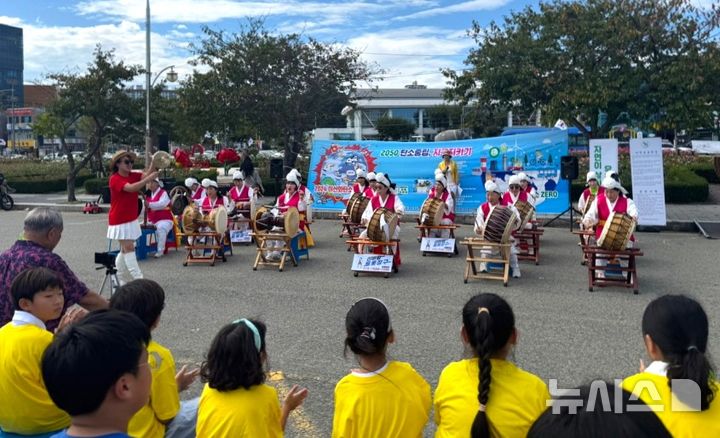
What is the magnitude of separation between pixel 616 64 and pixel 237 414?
1411cm

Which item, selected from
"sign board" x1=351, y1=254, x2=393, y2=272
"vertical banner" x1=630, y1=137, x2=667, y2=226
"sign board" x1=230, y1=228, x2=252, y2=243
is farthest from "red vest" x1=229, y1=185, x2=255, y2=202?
"vertical banner" x1=630, y1=137, x2=667, y2=226

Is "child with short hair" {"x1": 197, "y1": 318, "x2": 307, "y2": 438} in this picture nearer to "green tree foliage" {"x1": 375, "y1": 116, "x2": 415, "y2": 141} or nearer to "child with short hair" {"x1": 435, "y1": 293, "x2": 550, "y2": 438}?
"child with short hair" {"x1": 435, "y1": 293, "x2": 550, "y2": 438}

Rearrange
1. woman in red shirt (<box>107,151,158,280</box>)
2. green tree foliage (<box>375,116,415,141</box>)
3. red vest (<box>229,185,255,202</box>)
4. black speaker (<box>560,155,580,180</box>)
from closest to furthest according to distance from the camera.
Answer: woman in red shirt (<box>107,151,158,280</box>), black speaker (<box>560,155,580,180</box>), red vest (<box>229,185,255,202</box>), green tree foliage (<box>375,116,415,141</box>)

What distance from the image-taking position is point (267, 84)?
20266 millimetres

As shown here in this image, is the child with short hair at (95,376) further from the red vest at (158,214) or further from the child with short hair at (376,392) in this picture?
the red vest at (158,214)

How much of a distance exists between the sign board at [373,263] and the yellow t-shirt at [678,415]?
7033 mm

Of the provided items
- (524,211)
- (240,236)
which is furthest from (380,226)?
(240,236)

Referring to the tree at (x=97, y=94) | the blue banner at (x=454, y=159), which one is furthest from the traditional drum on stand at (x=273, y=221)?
the tree at (x=97, y=94)

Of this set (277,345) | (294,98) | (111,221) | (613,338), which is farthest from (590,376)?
(294,98)

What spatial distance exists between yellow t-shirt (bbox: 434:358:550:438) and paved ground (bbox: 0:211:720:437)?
5.43ft

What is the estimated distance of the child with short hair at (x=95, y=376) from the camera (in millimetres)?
1646

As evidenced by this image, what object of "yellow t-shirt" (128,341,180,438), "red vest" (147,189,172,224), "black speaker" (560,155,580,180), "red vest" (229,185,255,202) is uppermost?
"black speaker" (560,155,580,180)

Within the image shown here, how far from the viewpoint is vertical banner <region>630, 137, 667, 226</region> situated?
12688 mm

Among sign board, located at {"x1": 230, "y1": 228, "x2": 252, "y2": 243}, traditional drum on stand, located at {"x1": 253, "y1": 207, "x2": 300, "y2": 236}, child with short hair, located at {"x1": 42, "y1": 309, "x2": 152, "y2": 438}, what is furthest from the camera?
sign board, located at {"x1": 230, "y1": 228, "x2": 252, "y2": 243}
